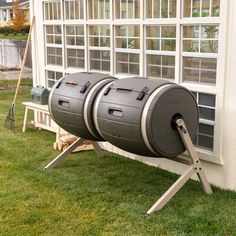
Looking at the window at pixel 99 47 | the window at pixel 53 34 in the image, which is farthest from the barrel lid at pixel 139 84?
the window at pixel 53 34

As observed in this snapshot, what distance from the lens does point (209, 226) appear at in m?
4.09

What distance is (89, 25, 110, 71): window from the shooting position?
21.2 feet

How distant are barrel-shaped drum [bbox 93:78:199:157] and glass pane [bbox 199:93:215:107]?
16.6 inches

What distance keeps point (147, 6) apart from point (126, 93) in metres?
1.66

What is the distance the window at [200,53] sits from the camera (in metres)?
4.86

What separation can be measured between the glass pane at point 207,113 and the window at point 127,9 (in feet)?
5.12

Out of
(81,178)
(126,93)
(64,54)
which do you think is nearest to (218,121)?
(126,93)

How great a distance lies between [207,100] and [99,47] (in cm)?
220

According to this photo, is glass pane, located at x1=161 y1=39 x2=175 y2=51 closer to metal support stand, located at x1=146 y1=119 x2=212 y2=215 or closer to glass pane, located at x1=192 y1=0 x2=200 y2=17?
glass pane, located at x1=192 y1=0 x2=200 y2=17

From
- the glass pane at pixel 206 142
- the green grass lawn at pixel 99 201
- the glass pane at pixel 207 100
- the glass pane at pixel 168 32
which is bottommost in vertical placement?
the green grass lawn at pixel 99 201

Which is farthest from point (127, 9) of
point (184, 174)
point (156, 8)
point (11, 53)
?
point (11, 53)

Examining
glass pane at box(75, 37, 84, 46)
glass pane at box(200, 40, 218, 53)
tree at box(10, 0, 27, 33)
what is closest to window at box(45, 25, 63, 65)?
glass pane at box(75, 37, 84, 46)

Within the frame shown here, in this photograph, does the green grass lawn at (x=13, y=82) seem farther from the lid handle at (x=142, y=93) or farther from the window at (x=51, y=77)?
the lid handle at (x=142, y=93)

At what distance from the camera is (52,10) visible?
25.5 ft
